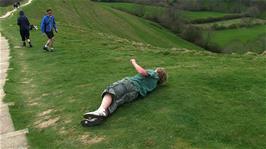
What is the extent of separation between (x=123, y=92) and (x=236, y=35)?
103 metres

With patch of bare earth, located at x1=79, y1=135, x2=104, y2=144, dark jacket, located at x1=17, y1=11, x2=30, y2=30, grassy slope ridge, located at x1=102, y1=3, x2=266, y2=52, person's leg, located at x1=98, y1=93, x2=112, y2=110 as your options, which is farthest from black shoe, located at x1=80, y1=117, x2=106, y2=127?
grassy slope ridge, located at x1=102, y1=3, x2=266, y2=52

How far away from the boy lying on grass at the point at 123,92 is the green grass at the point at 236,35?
9126 centimetres

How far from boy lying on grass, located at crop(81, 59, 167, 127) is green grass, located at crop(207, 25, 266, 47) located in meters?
91.3

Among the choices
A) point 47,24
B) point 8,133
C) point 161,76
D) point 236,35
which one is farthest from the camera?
point 236,35

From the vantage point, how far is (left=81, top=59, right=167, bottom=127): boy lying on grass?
453 inches

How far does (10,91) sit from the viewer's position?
1638cm

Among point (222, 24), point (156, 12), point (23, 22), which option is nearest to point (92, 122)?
point (23, 22)

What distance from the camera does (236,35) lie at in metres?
112

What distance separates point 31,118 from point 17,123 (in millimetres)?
484

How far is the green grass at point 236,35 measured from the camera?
10638 cm

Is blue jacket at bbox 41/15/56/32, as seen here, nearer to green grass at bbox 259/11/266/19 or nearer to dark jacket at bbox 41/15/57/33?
dark jacket at bbox 41/15/57/33

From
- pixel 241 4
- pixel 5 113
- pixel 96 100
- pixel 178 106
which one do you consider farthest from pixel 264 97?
pixel 241 4

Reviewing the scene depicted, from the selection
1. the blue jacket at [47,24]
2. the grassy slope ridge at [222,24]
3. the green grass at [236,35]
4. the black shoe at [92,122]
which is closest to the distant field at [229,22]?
the grassy slope ridge at [222,24]

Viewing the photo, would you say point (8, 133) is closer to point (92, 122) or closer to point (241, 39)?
point (92, 122)
